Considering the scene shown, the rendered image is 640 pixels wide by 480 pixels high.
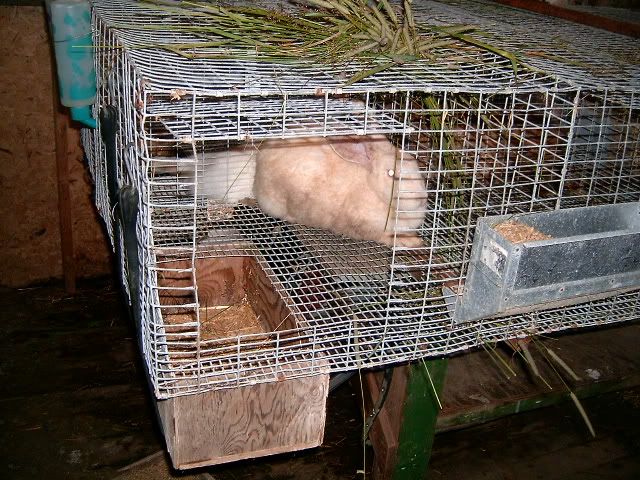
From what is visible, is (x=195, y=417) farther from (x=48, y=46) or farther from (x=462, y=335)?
(x=48, y=46)

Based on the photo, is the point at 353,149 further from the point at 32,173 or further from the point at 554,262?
the point at 32,173

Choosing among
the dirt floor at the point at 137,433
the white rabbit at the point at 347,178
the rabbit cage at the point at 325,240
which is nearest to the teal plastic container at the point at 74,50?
the rabbit cage at the point at 325,240

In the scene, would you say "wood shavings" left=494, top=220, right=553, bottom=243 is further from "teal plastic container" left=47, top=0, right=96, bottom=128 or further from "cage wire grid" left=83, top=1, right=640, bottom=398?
"teal plastic container" left=47, top=0, right=96, bottom=128

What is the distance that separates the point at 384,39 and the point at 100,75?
0.75 m

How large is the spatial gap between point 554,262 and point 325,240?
837 mm

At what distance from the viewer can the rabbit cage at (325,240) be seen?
1054mm

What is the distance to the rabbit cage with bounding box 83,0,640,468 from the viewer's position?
105cm

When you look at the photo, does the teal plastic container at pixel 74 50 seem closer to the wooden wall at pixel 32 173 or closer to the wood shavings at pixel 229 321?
the wood shavings at pixel 229 321

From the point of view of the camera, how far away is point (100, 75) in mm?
1641

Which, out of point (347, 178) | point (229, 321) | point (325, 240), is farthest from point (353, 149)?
point (229, 321)

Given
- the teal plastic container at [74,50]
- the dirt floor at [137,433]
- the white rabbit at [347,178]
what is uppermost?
the teal plastic container at [74,50]

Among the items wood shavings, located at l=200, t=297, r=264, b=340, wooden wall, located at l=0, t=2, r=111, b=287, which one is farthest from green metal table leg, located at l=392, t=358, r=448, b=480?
wooden wall, located at l=0, t=2, r=111, b=287

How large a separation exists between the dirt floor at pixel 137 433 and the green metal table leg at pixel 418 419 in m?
0.60

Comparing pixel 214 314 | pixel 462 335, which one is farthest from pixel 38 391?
pixel 462 335
